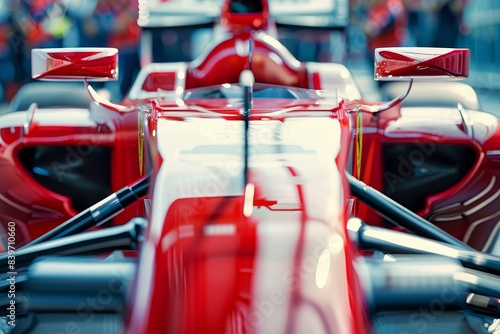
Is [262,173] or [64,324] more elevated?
[262,173]

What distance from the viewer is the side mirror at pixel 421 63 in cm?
171

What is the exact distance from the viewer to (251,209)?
1416 mm

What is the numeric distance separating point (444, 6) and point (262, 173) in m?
6.38

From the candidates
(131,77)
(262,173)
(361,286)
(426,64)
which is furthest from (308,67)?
(131,77)

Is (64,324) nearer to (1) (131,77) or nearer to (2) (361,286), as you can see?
(2) (361,286)

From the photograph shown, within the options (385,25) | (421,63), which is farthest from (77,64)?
(385,25)

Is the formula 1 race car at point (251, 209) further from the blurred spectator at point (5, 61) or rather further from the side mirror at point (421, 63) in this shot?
the blurred spectator at point (5, 61)

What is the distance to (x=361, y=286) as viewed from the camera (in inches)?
53.4

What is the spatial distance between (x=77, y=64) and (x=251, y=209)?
606mm

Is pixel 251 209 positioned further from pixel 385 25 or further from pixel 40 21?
pixel 40 21

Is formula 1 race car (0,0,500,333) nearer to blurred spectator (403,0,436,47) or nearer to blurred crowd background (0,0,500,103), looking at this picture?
blurred crowd background (0,0,500,103)

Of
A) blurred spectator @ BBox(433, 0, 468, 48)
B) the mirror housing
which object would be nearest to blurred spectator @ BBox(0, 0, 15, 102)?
blurred spectator @ BBox(433, 0, 468, 48)

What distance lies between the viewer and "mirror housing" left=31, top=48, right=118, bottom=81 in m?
1.74

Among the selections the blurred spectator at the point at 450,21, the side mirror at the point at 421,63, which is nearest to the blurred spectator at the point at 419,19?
the blurred spectator at the point at 450,21
